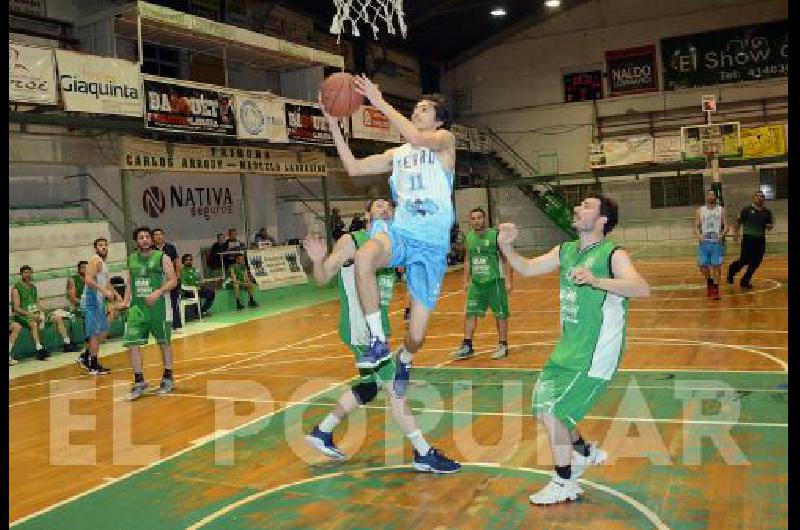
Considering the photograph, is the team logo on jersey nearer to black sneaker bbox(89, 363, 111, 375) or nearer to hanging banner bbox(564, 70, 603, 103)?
black sneaker bbox(89, 363, 111, 375)

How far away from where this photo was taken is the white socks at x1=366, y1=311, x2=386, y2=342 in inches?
186

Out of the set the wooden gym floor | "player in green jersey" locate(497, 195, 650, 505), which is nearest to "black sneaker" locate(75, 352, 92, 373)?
the wooden gym floor

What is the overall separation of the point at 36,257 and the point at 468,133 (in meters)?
18.7

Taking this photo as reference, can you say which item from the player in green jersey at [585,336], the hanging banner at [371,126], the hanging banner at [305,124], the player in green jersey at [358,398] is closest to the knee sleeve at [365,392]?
the player in green jersey at [358,398]

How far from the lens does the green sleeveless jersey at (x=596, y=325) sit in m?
4.08

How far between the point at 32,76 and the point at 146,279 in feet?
22.0

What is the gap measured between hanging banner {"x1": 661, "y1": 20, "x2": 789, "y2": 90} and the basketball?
25.5m

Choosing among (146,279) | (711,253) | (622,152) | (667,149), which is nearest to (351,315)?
(146,279)

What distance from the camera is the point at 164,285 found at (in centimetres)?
801

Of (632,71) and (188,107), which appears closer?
(188,107)

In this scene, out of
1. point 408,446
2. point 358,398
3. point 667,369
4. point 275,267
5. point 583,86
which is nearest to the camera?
point 358,398

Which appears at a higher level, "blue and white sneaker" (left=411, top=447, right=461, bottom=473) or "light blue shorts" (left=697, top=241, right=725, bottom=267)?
"light blue shorts" (left=697, top=241, right=725, bottom=267)

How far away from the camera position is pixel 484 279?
9.09 metres

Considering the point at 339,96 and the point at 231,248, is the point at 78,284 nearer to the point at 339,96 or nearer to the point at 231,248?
the point at 231,248
